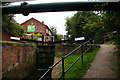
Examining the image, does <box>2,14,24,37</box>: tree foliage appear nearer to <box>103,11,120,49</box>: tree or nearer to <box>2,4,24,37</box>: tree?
<box>2,4,24,37</box>: tree

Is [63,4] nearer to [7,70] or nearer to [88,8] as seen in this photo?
[88,8]

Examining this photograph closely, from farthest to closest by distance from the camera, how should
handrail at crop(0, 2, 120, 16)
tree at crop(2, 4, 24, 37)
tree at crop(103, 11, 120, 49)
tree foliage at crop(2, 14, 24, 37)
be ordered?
1. tree foliage at crop(2, 14, 24, 37)
2. tree at crop(2, 4, 24, 37)
3. tree at crop(103, 11, 120, 49)
4. handrail at crop(0, 2, 120, 16)

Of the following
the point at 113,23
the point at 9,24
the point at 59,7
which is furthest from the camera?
the point at 9,24

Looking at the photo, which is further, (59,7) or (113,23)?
(113,23)

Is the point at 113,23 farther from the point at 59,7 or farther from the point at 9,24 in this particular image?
the point at 9,24

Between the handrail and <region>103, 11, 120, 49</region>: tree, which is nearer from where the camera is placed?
the handrail

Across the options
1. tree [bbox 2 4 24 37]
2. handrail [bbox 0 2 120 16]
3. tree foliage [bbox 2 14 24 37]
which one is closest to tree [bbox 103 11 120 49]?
handrail [bbox 0 2 120 16]

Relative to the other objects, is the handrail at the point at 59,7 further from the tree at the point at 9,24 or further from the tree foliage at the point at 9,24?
the tree foliage at the point at 9,24

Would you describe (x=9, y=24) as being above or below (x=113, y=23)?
above

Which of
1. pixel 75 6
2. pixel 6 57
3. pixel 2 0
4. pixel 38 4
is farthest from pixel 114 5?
pixel 6 57

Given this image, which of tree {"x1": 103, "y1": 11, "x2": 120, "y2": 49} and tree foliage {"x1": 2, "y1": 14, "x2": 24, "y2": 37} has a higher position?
tree foliage {"x1": 2, "y1": 14, "x2": 24, "y2": 37}

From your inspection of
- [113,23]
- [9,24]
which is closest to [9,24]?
[9,24]

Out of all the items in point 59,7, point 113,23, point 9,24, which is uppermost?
point 9,24

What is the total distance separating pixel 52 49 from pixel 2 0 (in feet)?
28.2
